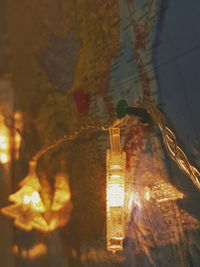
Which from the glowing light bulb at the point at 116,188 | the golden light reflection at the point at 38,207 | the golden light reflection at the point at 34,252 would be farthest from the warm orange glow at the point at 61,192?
the glowing light bulb at the point at 116,188

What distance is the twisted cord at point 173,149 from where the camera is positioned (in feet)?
2.95

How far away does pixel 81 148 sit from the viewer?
5.36 feet

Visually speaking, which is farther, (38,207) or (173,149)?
(38,207)

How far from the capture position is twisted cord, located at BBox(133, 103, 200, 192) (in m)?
0.90

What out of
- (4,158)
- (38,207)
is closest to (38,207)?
(38,207)

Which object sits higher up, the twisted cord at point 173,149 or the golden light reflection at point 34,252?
the twisted cord at point 173,149

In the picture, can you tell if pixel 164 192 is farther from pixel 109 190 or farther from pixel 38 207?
pixel 38 207

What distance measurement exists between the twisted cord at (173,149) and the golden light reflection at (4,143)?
1.38m

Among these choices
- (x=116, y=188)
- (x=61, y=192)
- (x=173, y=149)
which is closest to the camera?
(x=173, y=149)

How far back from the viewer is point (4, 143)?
2.15m

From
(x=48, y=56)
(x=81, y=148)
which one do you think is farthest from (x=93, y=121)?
A: (x=48, y=56)

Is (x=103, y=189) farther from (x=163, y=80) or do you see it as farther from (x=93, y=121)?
(x=163, y=80)

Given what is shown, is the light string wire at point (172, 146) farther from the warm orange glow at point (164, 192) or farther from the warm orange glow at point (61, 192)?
the warm orange glow at point (61, 192)

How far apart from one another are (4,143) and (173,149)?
4.90 feet
